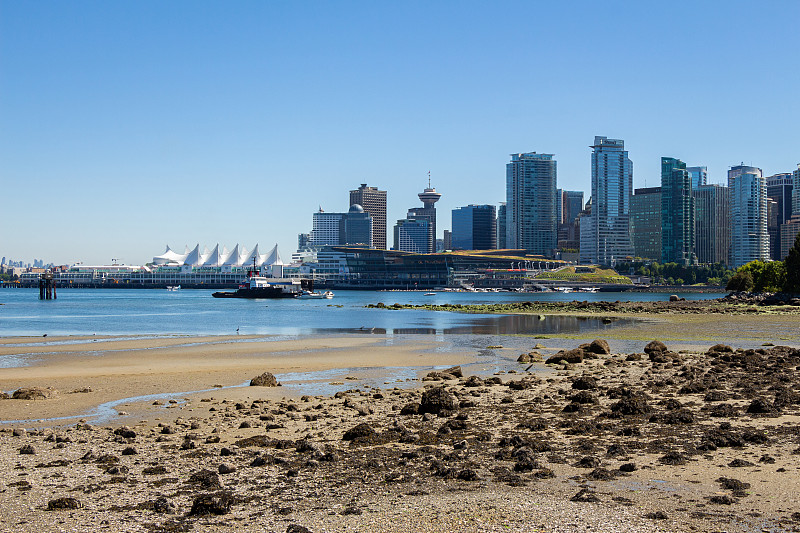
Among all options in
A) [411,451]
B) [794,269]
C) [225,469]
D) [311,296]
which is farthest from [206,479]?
[311,296]

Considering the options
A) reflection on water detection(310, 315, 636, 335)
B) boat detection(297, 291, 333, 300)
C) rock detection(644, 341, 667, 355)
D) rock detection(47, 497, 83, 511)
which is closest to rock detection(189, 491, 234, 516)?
rock detection(47, 497, 83, 511)

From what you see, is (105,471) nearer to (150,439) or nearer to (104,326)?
(150,439)

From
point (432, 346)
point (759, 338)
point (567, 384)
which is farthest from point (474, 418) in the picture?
point (759, 338)

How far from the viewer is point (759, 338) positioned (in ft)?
179

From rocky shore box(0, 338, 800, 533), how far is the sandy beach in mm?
52

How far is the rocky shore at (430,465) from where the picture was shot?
1277cm

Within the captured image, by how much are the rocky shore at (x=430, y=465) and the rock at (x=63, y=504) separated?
32mm

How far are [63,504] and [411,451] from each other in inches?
295

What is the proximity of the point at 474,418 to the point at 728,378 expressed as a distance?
1262cm

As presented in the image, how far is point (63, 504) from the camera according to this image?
43.8ft

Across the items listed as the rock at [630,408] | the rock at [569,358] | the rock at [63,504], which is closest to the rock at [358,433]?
the rock at [63,504]

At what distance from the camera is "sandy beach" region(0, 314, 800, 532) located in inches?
509

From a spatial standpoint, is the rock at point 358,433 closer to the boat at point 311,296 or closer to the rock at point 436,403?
the rock at point 436,403

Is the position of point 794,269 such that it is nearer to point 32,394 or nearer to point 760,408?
point 760,408
